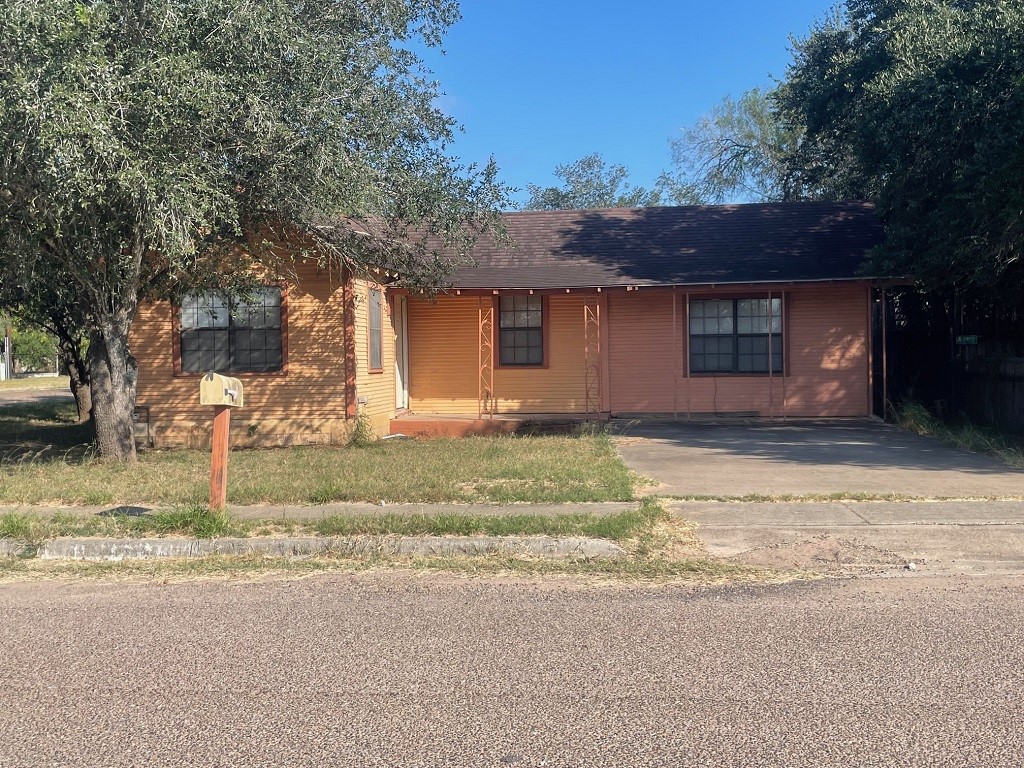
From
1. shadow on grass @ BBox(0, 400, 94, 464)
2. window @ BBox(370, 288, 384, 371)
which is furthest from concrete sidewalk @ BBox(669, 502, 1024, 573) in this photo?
shadow on grass @ BBox(0, 400, 94, 464)

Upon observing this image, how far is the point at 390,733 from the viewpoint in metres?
4.16

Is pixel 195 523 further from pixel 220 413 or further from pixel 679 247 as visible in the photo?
pixel 679 247

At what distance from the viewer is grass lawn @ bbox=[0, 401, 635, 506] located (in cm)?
995

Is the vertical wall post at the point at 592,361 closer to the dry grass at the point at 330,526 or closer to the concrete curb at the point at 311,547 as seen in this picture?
the dry grass at the point at 330,526

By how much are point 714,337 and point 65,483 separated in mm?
12251

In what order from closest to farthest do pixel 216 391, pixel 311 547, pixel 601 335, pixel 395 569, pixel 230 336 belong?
pixel 395 569 → pixel 311 547 → pixel 216 391 → pixel 230 336 → pixel 601 335

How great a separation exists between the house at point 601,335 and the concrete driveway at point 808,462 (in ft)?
4.23

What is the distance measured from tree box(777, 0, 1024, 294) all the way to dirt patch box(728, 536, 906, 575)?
6.86 meters

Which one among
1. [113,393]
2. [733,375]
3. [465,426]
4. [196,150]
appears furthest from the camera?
[733,375]

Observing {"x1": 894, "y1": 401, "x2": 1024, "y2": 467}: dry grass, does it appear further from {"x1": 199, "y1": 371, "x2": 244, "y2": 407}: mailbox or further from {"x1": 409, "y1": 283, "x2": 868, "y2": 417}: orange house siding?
{"x1": 199, "y1": 371, "x2": 244, "y2": 407}: mailbox

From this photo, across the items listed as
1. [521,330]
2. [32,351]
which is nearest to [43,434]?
[521,330]

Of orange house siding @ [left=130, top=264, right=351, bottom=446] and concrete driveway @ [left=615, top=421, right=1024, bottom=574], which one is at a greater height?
orange house siding @ [left=130, top=264, right=351, bottom=446]

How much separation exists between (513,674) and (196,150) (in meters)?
8.06

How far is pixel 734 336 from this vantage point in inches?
722
